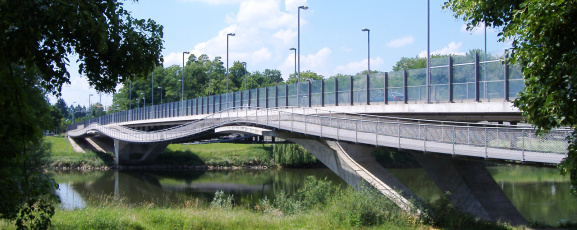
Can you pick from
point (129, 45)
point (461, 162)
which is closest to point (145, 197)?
point (461, 162)

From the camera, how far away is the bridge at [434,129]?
14.6 m

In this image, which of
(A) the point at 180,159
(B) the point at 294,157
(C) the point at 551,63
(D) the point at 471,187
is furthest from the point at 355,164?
(A) the point at 180,159

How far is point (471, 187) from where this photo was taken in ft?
65.9

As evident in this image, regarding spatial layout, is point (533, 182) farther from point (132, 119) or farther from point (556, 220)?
point (132, 119)

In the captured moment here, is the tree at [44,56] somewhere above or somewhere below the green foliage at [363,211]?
above

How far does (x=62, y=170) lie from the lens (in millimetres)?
51969

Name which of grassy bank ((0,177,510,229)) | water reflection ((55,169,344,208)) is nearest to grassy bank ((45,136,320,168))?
water reflection ((55,169,344,208))

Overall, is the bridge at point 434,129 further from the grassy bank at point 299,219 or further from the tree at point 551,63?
the tree at point 551,63

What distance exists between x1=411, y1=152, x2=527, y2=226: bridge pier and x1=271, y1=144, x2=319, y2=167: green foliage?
30290 mm

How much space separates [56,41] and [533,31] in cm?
670

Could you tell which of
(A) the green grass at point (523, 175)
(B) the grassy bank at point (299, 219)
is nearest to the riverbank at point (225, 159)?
(A) the green grass at point (523, 175)

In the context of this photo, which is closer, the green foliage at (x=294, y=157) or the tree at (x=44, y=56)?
the tree at (x=44, y=56)

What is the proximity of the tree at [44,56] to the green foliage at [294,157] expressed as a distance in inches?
1669

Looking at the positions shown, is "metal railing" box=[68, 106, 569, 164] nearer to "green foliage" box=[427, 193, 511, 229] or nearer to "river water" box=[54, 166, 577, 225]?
"green foliage" box=[427, 193, 511, 229]
